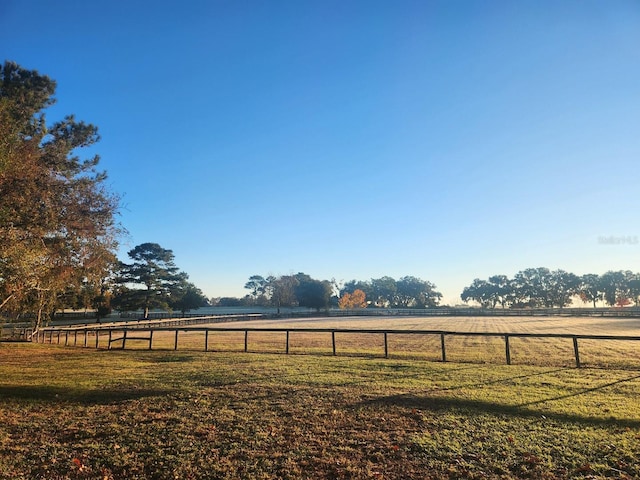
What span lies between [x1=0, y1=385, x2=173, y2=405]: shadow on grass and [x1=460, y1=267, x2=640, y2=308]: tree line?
142 metres

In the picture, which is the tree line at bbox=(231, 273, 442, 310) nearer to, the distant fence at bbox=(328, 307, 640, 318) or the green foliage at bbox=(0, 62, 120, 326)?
the distant fence at bbox=(328, 307, 640, 318)

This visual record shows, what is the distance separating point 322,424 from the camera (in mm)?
6602

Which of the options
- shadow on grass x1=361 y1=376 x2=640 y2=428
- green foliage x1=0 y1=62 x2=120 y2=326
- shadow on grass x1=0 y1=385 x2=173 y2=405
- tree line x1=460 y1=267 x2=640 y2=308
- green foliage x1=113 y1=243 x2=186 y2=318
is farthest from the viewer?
tree line x1=460 y1=267 x2=640 y2=308

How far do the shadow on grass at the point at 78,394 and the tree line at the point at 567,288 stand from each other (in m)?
142

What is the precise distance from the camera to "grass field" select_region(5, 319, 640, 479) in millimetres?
4945

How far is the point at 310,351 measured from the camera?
1658cm

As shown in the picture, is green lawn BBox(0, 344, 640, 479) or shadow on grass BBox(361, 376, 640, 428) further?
shadow on grass BBox(361, 376, 640, 428)

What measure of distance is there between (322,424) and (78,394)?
584 cm

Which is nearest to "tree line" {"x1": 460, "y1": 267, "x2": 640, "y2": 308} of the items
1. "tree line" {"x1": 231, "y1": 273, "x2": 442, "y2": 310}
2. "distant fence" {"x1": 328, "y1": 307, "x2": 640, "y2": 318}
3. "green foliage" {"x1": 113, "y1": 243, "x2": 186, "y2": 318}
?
"tree line" {"x1": 231, "y1": 273, "x2": 442, "y2": 310}

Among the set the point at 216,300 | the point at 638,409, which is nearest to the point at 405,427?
the point at 638,409

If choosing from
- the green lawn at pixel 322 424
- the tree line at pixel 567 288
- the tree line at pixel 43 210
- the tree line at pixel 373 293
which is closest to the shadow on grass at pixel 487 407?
the green lawn at pixel 322 424

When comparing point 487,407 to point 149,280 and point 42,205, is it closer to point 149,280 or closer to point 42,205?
point 42,205

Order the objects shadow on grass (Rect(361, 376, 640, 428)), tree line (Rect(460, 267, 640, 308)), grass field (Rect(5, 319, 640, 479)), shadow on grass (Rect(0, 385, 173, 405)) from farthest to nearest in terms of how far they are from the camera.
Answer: tree line (Rect(460, 267, 640, 308)) < shadow on grass (Rect(0, 385, 173, 405)) < shadow on grass (Rect(361, 376, 640, 428)) < grass field (Rect(5, 319, 640, 479))

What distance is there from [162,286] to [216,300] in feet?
296
